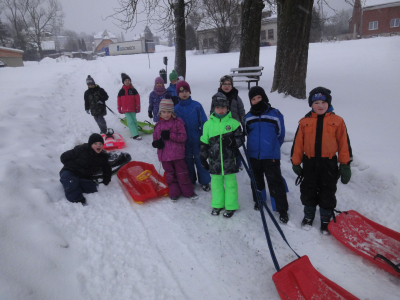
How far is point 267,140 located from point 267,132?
0.11 metres

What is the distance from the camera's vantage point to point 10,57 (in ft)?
113

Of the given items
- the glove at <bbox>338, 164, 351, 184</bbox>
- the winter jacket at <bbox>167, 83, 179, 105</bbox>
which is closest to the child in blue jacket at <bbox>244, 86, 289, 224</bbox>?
the glove at <bbox>338, 164, 351, 184</bbox>

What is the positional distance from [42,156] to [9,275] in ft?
10.6

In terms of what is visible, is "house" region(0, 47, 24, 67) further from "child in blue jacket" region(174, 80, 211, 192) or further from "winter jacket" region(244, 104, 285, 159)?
"winter jacket" region(244, 104, 285, 159)

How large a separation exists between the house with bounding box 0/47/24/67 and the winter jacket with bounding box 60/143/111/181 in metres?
40.3

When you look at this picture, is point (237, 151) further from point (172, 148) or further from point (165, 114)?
point (165, 114)

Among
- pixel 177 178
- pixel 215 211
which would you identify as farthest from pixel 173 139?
pixel 215 211

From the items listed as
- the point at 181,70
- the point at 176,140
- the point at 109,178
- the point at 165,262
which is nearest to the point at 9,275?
the point at 165,262

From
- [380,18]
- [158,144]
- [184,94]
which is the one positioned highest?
[380,18]

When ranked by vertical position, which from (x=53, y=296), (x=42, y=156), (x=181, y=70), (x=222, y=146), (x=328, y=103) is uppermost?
(x=181, y=70)

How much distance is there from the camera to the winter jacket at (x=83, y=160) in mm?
4012

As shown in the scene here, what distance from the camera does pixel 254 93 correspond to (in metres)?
3.21

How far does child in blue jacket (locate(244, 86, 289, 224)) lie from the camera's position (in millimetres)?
3242

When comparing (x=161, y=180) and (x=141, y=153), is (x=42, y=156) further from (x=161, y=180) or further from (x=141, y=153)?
(x=161, y=180)
